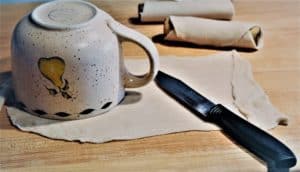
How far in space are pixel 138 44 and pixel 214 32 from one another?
0.22 m

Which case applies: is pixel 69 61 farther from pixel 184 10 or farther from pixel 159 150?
pixel 184 10

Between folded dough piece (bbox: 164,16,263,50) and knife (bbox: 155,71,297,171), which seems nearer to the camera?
knife (bbox: 155,71,297,171)

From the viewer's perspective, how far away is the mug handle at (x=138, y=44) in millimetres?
698

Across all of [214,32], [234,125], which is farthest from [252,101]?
[214,32]

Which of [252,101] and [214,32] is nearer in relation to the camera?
[252,101]

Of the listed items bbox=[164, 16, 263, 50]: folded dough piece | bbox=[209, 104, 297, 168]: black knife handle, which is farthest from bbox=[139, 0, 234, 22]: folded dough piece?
bbox=[209, 104, 297, 168]: black knife handle

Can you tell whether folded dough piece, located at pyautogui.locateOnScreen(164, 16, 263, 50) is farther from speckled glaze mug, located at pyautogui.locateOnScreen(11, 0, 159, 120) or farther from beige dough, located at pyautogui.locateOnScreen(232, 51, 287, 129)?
speckled glaze mug, located at pyautogui.locateOnScreen(11, 0, 159, 120)

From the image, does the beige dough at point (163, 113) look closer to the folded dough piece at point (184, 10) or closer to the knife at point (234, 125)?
the knife at point (234, 125)

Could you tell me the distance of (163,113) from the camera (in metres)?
0.71

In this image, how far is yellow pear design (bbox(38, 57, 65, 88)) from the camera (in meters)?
0.66

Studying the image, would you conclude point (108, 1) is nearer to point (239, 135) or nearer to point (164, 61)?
point (164, 61)

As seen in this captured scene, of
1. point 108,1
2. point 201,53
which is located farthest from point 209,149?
point 108,1

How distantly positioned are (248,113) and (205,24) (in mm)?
236

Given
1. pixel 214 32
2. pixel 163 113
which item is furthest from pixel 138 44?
pixel 214 32
